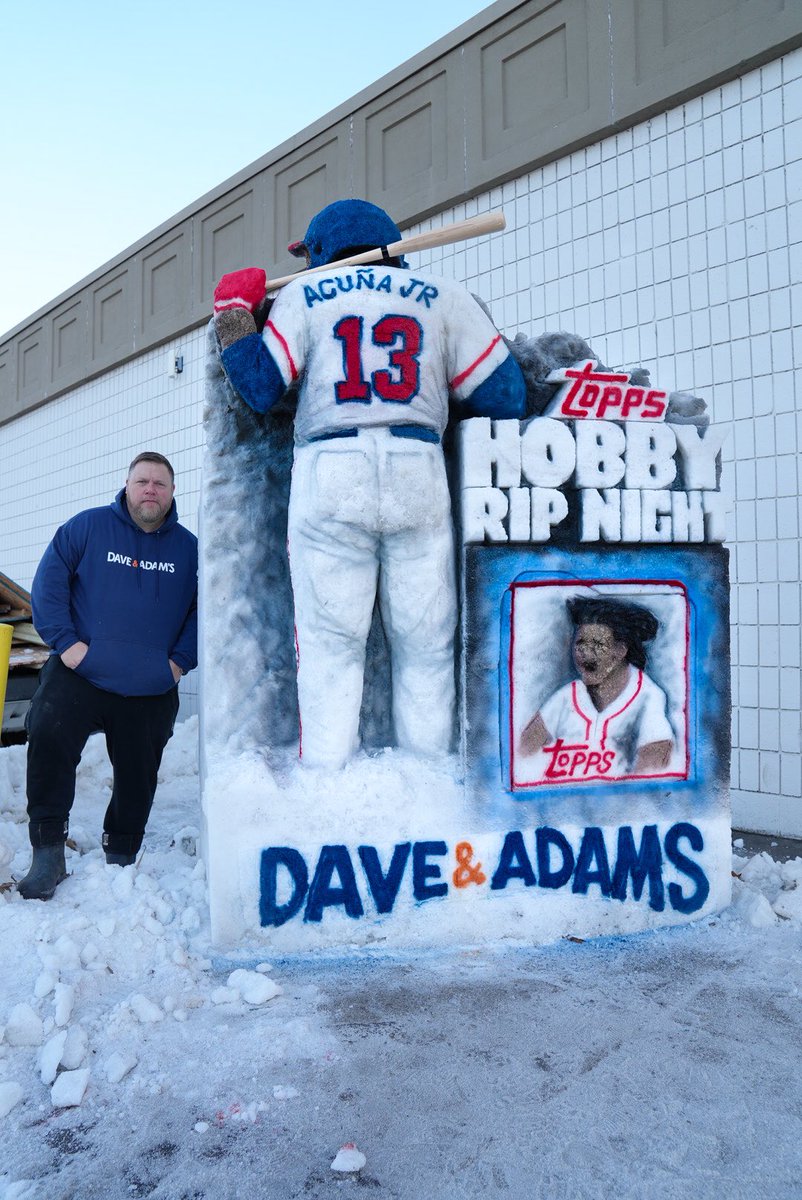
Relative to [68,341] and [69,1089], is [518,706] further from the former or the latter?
[68,341]

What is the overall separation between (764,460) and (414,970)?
2.85 meters

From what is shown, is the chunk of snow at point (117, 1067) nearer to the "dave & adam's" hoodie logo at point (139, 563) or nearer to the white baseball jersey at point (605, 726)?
the white baseball jersey at point (605, 726)

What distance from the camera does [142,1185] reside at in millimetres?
1444

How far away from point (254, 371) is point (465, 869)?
1515 millimetres

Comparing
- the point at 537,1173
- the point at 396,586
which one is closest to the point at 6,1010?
the point at 537,1173

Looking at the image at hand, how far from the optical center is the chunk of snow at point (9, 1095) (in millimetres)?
1637

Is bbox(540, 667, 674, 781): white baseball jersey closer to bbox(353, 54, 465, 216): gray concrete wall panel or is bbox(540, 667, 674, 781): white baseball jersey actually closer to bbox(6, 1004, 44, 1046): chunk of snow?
bbox(6, 1004, 44, 1046): chunk of snow

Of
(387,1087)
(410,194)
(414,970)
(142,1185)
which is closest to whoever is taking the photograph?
(142,1185)

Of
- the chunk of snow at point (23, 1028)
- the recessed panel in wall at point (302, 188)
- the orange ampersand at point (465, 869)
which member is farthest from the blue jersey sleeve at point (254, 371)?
the recessed panel in wall at point (302, 188)

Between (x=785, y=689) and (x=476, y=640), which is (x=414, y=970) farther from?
(x=785, y=689)

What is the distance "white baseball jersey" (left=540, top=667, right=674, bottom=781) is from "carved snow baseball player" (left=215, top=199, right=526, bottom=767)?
32cm

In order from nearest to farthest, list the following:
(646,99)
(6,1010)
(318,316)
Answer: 1. (6,1010)
2. (318,316)
3. (646,99)

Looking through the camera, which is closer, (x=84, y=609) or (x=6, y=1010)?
(x=6, y=1010)

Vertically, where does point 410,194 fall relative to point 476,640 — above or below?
above
